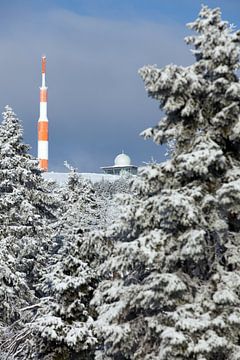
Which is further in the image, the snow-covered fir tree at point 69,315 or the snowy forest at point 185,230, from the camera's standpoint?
the snow-covered fir tree at point 69,315

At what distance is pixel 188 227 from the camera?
506 inches

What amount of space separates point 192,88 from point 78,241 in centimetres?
786

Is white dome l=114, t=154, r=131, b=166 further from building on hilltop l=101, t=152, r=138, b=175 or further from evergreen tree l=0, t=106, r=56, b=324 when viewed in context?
evergreen tree l=0, t=106, r=56, b=324

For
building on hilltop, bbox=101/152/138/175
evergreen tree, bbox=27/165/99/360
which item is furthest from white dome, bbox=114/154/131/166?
evergreen tree, bbox=27/165/99/360

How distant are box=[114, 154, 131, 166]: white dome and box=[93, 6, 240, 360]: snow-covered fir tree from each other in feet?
275

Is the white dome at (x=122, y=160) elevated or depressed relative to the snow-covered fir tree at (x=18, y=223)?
elevated

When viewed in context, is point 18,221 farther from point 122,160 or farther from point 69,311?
point 122,160

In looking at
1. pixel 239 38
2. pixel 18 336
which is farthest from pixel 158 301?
pixel 18 336

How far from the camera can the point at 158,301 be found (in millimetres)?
12648

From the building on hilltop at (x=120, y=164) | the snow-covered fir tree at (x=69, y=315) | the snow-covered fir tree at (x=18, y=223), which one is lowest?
the snow-covered fir tree at (x=69, y=315)

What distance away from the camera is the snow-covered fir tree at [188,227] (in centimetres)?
1232

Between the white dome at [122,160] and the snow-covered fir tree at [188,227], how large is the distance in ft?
275

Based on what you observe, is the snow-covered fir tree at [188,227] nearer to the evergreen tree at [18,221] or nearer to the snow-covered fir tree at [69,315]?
the snow-covered fir tree at [69,315]

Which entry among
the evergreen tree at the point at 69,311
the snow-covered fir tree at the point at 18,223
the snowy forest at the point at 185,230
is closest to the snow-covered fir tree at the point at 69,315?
the evergreen tree at the point at 69,311
